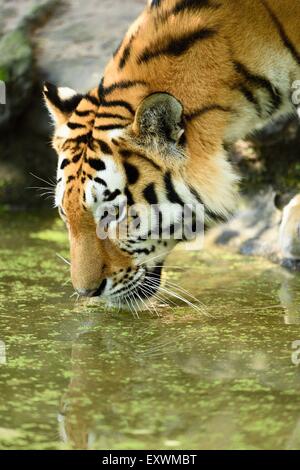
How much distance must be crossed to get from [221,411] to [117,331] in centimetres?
99

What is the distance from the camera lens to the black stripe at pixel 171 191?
380 cm

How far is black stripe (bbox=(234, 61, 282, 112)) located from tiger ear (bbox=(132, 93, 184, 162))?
37 centimetres

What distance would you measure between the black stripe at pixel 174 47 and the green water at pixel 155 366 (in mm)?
1097

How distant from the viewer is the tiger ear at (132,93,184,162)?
357 cm

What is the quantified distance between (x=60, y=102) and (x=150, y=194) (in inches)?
26.2

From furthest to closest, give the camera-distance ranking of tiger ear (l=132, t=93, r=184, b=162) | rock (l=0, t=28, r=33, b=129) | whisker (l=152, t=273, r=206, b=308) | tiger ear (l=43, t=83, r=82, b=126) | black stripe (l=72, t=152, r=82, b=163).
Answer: rock (l=0, t=28, r=33, b=129), whisker (l=152, t=273, r=206, b=308), tiger ear (l=43, t=83, r=82, b=126), black stripe (l=72, t=152, r=82, b=163), tiger ear (l=132, t=93, r=184, b=162)

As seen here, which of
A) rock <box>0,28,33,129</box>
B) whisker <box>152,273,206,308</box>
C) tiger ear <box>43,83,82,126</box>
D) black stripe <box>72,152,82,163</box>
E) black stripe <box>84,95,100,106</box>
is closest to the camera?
black stripe <box>72,152,82,163</box>

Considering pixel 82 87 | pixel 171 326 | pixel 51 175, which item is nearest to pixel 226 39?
pixel 171 326

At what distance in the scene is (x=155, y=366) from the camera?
341 cm

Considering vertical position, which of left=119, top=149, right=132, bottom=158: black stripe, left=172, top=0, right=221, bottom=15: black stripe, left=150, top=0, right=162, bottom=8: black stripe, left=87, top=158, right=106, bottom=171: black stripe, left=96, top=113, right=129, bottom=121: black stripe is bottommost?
left=87, top=158, right=106, bottom=171: black stripe

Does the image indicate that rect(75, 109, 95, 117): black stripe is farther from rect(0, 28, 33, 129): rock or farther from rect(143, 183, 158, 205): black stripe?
rect(0, 28, 33, 129): rock

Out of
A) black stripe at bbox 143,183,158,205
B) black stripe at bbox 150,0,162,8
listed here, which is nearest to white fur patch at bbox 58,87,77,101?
black stripe at bbox 150,0,162,8

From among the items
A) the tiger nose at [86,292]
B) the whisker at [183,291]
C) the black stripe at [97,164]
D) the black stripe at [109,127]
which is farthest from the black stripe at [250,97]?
the tiger nose at [86,292]

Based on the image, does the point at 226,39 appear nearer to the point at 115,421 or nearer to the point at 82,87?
the point at 115,421
